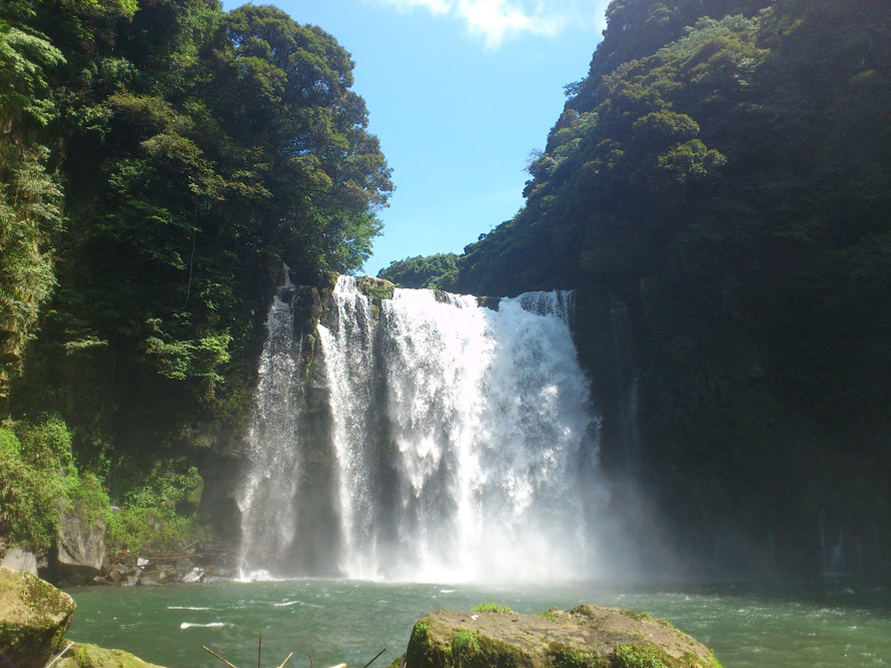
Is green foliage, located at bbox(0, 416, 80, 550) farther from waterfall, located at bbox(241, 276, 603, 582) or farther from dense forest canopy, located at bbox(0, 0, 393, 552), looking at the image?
waterfall, located at bbox(241, 276, 603, 582)

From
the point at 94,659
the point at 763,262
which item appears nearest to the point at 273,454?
the point at 94,659

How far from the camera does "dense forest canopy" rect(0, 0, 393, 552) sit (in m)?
13.6

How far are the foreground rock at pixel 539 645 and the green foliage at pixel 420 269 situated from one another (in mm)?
39956

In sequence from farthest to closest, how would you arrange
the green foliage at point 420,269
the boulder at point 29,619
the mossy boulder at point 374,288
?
the green foliage at point 420,269 → the mossy boulder at point 374,288 → the boulder at point 29,619

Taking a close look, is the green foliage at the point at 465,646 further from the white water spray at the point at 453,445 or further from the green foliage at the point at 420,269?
the green foliage at the point at 420,269

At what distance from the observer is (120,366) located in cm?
1722

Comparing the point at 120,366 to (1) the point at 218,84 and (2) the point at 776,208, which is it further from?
(2) the point at 776,208

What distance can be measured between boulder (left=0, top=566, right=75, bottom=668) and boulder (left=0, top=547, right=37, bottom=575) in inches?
361

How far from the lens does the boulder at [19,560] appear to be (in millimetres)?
12477

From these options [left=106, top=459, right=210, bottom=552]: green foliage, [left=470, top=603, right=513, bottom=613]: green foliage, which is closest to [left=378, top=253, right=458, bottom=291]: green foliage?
[left=106, top=459, right=210, bottom=552]: green foliage

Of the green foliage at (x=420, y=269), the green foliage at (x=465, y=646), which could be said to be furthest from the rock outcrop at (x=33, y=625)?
the green foliage at (x=420, y=269)

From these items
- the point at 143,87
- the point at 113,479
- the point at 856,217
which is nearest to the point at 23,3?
the point at 143,87

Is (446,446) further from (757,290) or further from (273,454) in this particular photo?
(757,290)

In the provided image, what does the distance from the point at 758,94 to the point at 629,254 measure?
751cm
